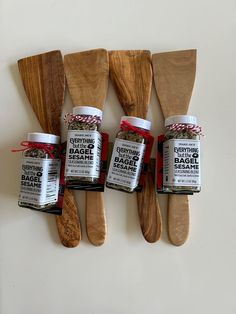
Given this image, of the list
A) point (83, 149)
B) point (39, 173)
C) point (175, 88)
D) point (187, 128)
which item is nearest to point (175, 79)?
point (175, 88)

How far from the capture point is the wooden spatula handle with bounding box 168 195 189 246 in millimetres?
700

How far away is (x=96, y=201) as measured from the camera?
72cm

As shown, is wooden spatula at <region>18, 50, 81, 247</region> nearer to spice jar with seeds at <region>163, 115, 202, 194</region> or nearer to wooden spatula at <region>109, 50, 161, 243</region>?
wooden spatula at <region>109, 50, 161, 243</region>

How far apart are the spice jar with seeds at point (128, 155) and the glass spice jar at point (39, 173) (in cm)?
13

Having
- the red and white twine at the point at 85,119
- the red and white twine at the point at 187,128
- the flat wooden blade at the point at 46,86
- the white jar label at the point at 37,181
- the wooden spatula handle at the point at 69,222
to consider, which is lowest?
the wooden spatula handle at the point at 69,222

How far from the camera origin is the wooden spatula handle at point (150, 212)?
706 mm

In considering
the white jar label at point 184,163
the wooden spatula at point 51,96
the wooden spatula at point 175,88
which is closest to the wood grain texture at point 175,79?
the wooden spatula at point 175,88

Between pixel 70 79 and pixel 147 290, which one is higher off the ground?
pixel 70 79

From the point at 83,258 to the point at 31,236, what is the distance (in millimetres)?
138

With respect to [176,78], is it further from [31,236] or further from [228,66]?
Answer: [31,236]

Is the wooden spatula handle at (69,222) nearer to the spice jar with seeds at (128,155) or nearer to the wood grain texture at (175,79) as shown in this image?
the spice jar with seeds at (128,155)

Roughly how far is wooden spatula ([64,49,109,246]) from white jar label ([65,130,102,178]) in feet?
0.30

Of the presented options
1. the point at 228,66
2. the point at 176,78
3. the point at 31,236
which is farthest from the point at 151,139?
the point at 31,236

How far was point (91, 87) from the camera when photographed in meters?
0.73
